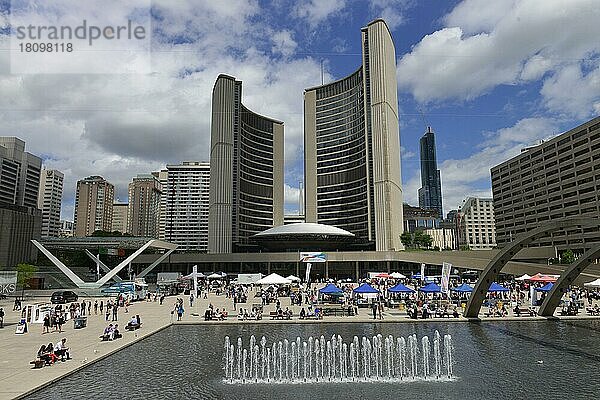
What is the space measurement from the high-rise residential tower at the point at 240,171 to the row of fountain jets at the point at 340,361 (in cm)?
9892

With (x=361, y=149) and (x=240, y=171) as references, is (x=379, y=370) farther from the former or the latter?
(x=240, y=171)

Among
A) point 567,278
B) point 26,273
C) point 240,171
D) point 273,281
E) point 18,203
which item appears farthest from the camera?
point 18,203

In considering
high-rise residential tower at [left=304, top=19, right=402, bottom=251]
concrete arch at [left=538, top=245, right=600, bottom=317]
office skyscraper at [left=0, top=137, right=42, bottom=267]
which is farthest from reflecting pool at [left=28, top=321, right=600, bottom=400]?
office skyscraper at [left=0, top=137, right=42, bottom=267]

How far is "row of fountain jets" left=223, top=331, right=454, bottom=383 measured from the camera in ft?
50.3

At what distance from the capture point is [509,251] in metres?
27.7

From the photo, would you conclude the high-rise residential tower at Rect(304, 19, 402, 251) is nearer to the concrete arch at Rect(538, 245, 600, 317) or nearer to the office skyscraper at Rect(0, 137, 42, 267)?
the concrete arch at Rect(538, 245, 600, 317)

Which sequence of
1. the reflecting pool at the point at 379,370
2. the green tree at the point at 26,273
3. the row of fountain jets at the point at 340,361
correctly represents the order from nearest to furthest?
the reflecting pool at the point at 379,370 < the row of fountain jets at the point at 340,361 < the green tree at the point at 26,273

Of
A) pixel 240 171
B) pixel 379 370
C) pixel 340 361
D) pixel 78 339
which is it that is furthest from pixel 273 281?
pixel 240 171

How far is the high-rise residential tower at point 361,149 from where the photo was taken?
111 meters

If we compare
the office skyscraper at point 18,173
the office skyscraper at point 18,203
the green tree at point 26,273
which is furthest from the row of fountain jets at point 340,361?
the office skyscraper at point 18,173

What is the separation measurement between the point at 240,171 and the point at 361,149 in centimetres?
A: 3698

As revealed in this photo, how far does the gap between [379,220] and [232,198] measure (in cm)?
4220

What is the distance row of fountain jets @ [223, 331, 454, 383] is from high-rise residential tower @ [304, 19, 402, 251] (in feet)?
296

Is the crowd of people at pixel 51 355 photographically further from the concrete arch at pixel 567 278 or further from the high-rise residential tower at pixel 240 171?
the high-rise residential tower at pixel 240 171
